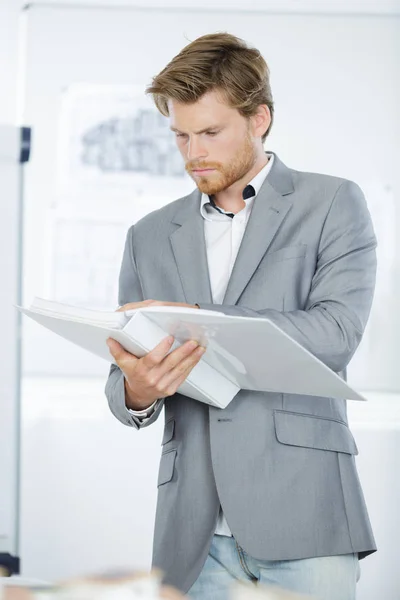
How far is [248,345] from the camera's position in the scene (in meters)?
1.23

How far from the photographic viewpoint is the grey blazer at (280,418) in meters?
1.44

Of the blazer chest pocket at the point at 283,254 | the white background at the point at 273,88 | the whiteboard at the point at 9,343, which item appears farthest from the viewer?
the white background at the point at 273,88

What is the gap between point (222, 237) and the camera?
163 cm

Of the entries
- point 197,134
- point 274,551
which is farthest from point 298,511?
point 197,134

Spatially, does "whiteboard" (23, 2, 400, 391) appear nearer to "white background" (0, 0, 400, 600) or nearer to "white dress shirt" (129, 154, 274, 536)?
"white background" (0, 0, 400, 600)

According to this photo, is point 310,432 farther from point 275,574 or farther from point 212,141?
point 212,141

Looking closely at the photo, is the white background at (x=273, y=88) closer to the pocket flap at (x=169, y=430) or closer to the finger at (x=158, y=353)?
the pocket flap at (x=169, y=430)

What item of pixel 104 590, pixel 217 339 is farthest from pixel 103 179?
pixel 104 590

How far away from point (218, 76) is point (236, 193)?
0.72ft

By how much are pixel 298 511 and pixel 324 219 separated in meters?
0.50

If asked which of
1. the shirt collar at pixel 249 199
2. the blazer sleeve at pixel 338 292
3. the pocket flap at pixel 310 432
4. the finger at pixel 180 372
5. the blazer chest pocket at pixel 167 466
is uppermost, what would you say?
the shirt collar at pixel 249 199

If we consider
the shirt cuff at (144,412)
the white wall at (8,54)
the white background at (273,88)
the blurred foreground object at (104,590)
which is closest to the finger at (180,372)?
the shirt cuff at (144,412)

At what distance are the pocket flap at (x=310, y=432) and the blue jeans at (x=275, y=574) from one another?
0.19m

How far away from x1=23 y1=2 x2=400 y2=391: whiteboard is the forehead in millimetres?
2430
